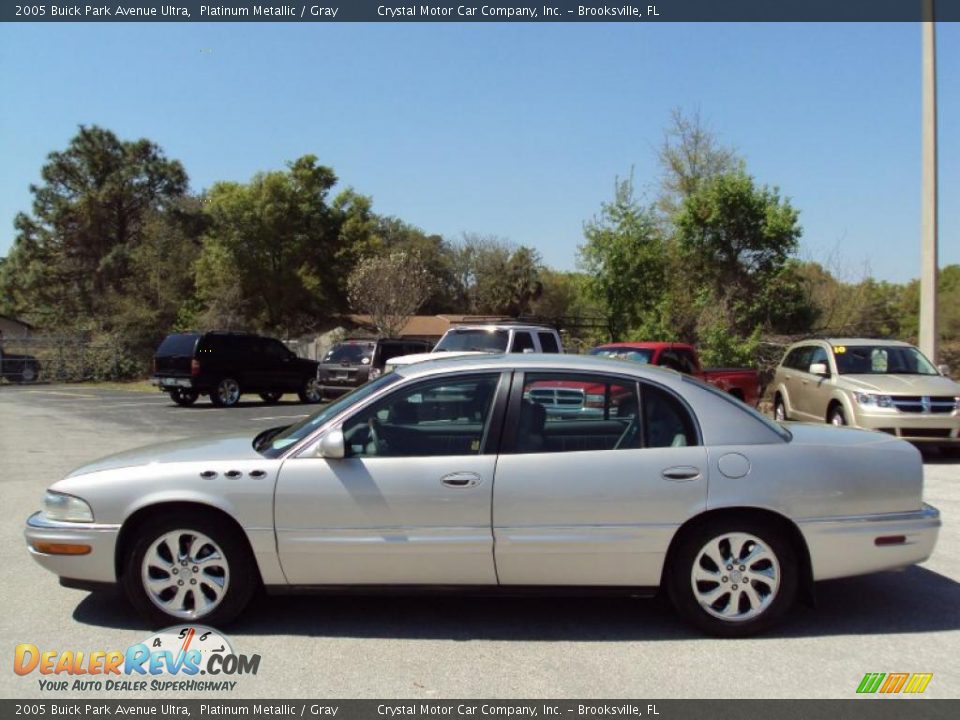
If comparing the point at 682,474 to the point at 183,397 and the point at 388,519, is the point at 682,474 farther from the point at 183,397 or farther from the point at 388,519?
the point at 183,397

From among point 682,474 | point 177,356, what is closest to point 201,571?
point 682,474

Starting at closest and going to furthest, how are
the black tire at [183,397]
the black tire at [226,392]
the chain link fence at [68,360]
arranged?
the black tire at [226,392]
the black tire at [183,397]
the chain link fence at [68,360]

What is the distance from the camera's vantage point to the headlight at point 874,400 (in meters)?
10.9

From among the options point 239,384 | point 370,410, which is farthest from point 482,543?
point 239,384

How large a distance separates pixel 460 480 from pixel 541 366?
0.86 m

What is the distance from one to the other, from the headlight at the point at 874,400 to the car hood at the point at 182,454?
8.84m

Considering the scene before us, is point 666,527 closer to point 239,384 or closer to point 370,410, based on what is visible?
point 370,410

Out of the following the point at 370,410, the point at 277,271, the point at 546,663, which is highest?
the point at 277,271

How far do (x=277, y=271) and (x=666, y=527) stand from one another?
139 feet

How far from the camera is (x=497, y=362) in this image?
4957mm

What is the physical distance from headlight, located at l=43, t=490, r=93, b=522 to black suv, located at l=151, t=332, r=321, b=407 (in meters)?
15.8

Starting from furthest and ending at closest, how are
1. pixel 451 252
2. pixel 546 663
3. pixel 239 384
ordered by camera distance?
pixel 451 252, pixel 239 384, pixel 546 663

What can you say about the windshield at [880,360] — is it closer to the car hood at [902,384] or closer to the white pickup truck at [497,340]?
the car hood at [902,384]

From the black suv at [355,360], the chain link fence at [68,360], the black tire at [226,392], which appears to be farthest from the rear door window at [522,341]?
the chain link fence at [68,360]
